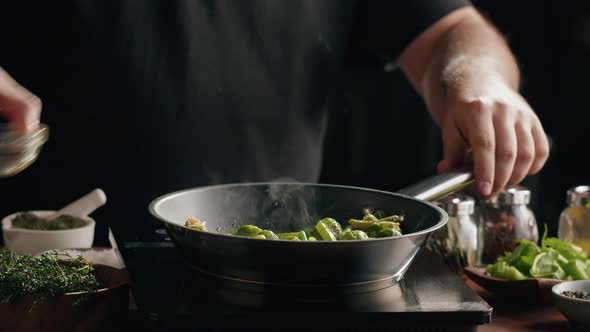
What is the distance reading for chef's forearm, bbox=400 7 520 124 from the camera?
183 centimetres

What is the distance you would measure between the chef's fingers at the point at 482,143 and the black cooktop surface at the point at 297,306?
446 millimetres

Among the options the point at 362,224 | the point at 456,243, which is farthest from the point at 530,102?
the point at 362,224

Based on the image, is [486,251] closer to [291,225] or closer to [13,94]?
[291,225]

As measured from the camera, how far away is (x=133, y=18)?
6.57ft

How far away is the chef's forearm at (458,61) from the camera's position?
1.83 meters

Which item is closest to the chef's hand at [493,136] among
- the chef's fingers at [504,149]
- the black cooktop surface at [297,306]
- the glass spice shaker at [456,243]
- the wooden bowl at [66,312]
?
the chef's fingers at [504,149]

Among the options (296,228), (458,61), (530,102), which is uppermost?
(458,61)

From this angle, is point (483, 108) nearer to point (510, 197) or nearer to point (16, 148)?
point (510, 197)

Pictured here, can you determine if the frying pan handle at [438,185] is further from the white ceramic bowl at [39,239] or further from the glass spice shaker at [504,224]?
the white ceramic bowl at [39,239]

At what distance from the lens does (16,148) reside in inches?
47.3

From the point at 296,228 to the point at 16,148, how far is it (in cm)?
51

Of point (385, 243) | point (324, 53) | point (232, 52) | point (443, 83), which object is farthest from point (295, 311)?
point (324, 53)

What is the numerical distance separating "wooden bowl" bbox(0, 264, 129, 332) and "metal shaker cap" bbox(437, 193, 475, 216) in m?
0.84

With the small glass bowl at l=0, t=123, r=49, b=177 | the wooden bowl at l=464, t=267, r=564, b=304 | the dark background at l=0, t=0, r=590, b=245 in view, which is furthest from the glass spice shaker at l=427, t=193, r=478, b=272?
the dark background at l=0, t=0, r=590, b=245
